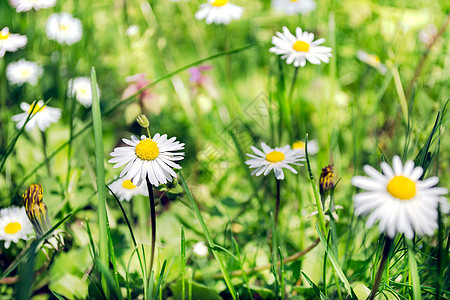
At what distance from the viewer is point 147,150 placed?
718 millimetres

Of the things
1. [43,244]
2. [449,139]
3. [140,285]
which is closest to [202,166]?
[140,285]

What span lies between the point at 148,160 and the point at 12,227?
0.46 metres

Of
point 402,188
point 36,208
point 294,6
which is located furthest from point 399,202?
point 294,6

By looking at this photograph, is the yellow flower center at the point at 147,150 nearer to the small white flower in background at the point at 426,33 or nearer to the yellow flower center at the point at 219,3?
the yellow flower center at the point at 219,3

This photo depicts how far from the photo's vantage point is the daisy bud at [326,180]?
790mm

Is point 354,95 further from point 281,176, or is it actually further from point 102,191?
point 102,191

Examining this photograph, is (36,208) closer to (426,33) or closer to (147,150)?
(147,150)

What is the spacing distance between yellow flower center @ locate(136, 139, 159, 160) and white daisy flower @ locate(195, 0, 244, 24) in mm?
676

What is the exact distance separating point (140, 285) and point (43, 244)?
24 centimetres

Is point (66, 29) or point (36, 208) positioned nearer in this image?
point (36, 208)

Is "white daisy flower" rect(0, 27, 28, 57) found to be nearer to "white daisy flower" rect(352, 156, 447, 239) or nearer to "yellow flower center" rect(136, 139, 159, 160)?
"yellow flower center" rect(136, 139, 159, 160)

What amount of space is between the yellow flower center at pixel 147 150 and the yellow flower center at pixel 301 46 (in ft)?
1.42

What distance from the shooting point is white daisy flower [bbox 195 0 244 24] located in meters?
1.29

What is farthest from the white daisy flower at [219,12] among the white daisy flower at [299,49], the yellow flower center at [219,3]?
the white daisy flower at [299,49]
